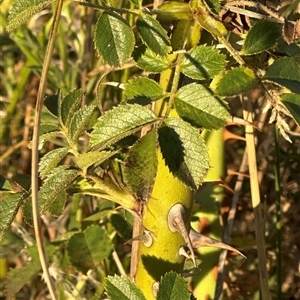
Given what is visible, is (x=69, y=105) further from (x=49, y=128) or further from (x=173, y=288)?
(x=173, y=288)

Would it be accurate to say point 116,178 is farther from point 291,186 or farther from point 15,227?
point 291,186

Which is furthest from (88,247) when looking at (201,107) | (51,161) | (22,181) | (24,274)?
(201,107)

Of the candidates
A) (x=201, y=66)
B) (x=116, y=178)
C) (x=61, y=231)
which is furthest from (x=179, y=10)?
(x=61, y=231)

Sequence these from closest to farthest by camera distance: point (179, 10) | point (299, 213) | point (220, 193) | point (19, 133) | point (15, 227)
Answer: point (179, 10), point (220, 193), point (15, 227), point (299, 213), point (19, 133)

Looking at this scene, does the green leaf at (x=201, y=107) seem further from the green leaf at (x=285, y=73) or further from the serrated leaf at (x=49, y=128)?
the serrated leaf at (x=49, y=128)

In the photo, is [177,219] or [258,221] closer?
[177,219]

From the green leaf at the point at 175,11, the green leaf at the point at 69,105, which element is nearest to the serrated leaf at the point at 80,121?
the green leaf at the point at 69,105
